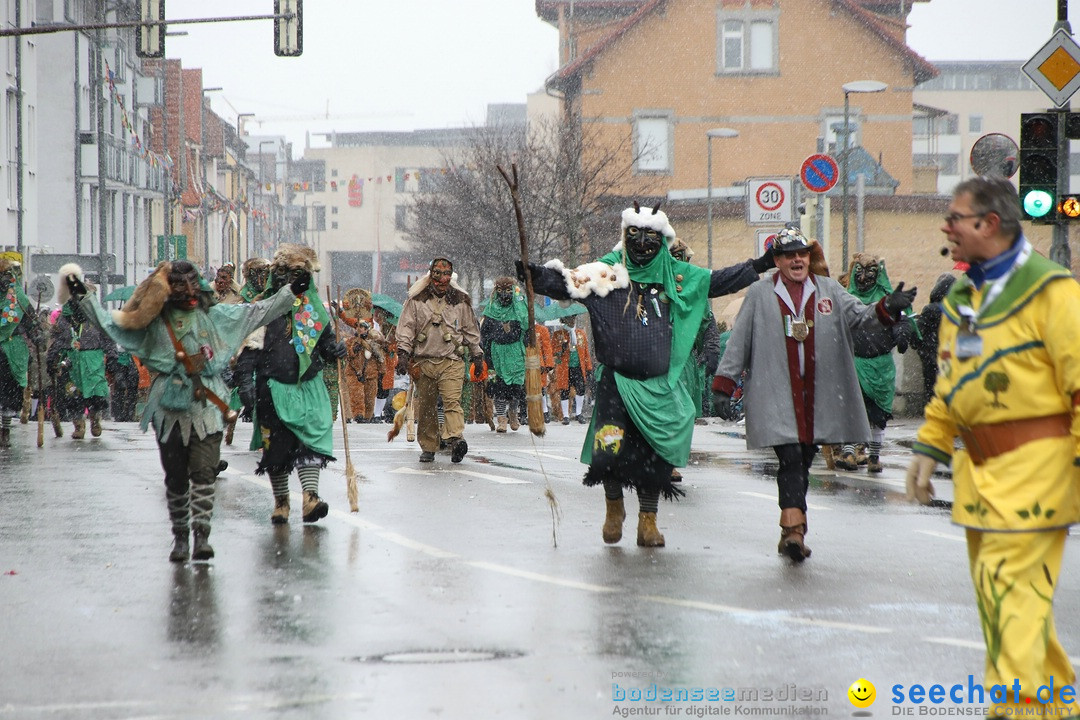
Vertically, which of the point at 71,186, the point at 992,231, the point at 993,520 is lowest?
the point at 993,520

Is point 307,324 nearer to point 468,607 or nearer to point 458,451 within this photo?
point 468,607

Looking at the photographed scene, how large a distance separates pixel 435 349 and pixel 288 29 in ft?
27.6

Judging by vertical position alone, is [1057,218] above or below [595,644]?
above

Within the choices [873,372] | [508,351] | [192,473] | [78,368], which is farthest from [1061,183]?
[78,368]

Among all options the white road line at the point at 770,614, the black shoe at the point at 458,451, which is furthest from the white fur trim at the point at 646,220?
the black shoe at the point at 458,451

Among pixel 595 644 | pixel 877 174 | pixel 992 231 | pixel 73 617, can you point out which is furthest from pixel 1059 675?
pixel 877 174

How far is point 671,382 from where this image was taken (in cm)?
957

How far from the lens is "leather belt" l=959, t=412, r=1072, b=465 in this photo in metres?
4.80

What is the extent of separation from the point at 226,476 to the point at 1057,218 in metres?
7.66

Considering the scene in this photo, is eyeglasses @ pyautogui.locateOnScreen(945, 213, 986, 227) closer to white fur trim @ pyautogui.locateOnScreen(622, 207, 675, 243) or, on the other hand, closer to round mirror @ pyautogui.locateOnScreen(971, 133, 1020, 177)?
white fur trim @ pyautogui.locateOnScreen(622, 207, 675, 243)

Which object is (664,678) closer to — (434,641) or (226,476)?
(434,641)

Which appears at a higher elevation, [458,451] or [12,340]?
[12,340]

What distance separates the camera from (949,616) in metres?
7.25

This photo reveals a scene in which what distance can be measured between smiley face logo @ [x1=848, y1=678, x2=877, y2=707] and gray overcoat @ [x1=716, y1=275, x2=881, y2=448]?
11.0 feet
